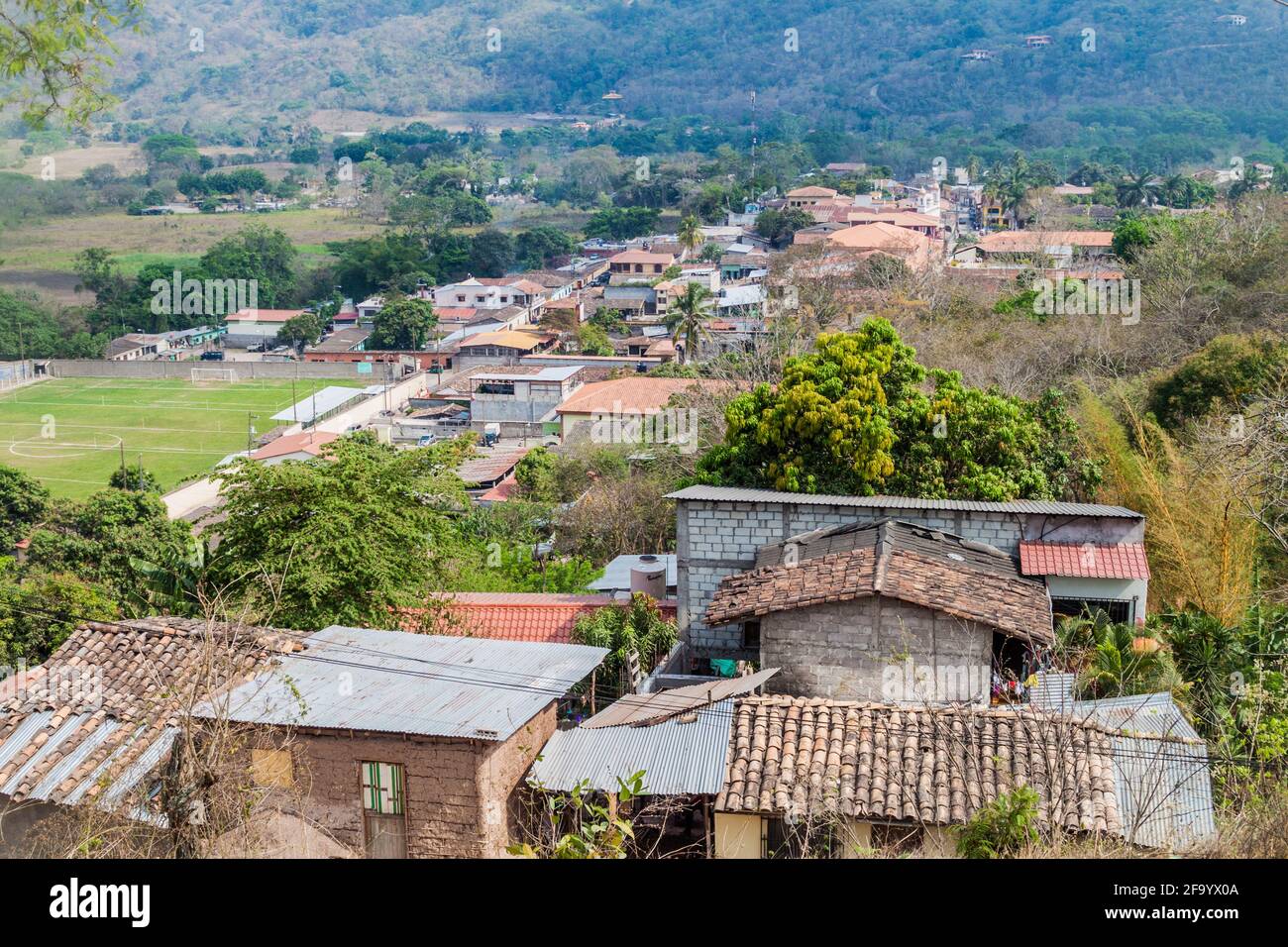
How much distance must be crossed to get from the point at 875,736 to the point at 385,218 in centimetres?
7979

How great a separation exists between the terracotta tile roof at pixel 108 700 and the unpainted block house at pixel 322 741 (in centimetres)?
1

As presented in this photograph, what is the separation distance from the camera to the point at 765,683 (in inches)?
358

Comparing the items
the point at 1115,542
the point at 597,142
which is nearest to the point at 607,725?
the point at 1115,542

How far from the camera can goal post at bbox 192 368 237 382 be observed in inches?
1973

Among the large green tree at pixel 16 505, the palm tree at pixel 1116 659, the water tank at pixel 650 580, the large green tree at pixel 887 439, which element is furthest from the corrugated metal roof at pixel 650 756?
the large green tree at pixel 16 505

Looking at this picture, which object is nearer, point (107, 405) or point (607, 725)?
point (607, 725)

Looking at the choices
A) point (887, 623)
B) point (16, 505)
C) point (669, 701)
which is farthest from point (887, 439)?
point (16, 505)

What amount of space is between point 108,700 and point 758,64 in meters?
140

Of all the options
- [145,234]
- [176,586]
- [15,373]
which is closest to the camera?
[176,586]

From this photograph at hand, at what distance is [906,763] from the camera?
6965 millimetres

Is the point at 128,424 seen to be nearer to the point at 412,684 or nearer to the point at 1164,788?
the point at 412,684

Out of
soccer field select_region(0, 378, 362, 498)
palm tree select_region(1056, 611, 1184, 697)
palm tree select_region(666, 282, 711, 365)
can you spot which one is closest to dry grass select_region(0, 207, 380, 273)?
soccer field select_region(0, 378, 362, 498)

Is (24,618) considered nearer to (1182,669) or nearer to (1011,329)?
(1182,669)

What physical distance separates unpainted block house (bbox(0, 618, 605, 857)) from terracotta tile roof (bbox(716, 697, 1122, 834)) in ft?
4.65
